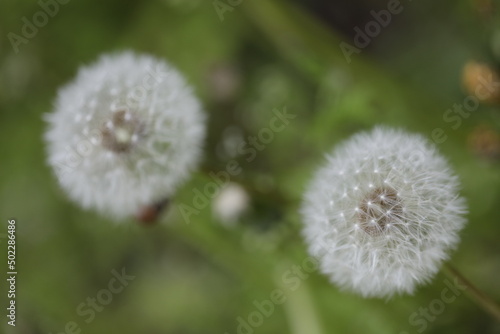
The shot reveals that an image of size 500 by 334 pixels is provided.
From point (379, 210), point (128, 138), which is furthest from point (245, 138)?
point (379, 210)

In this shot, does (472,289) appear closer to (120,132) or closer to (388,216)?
(388,216)

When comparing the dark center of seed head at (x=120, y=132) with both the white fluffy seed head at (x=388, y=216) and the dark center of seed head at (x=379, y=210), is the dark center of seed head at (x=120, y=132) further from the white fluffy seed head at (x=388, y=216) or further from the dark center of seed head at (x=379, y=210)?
the dark center of seed head at (x=379, y=210)

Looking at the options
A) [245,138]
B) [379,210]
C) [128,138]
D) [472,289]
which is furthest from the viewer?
[245,138]

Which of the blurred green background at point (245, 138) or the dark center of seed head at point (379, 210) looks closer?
the dark center of seed head at point (379, 210)

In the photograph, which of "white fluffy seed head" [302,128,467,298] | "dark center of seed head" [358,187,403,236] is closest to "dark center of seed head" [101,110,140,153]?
"white fluffy seed head" [302,128,467,298]

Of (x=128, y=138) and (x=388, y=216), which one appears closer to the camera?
(x=388, y=216)

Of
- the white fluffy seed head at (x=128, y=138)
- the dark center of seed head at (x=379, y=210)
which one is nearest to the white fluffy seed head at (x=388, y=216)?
the dark center of seed head at (x=379, y=210)
